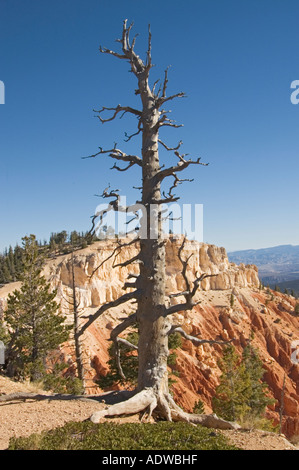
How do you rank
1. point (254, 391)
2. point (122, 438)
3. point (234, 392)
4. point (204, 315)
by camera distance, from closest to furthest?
point (122, 438) < point (234, 392) < point (254, 391) < point (204, 315)

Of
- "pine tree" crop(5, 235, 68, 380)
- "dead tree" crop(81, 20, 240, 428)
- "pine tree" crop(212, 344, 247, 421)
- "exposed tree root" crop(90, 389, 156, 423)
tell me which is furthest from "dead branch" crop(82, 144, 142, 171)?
"pine tree" crop(212, 344, 247, 421)

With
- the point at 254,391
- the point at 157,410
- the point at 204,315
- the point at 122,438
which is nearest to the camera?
the point at 122,438

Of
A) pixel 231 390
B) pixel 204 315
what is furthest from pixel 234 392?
pixel 204 315

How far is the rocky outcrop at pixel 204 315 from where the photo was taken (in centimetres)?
4066

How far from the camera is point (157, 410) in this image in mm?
6762

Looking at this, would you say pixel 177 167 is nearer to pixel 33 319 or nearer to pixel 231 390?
pixel 33 319

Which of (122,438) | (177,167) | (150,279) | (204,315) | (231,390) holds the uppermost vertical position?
(177,167)

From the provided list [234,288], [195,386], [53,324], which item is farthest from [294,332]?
[53,324]

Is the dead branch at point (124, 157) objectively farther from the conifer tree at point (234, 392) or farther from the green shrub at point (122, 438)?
the conifer tree at point (234, 392)

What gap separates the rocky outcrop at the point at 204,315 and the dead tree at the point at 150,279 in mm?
20136

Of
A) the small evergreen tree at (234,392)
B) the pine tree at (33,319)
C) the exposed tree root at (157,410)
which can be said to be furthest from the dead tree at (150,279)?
the small evergreen tree at (234,392)

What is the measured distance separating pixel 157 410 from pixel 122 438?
2113 millimetres

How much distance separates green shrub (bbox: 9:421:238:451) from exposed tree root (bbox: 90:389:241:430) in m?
0.62

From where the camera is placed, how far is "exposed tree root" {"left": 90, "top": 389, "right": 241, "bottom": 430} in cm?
618
